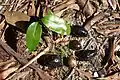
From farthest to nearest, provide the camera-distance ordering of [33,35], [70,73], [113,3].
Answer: [113,3] < [70,73] < [33,35]

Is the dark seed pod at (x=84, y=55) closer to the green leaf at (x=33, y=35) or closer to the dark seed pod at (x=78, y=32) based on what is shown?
the dark seed pod at (x=78, y=32)

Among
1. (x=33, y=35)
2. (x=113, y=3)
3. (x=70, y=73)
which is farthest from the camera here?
(x=113, y=3)

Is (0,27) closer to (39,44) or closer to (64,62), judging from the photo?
(39,44)

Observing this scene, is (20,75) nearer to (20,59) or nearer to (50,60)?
(20,59)

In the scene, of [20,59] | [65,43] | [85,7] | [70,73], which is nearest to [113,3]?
[85,7]

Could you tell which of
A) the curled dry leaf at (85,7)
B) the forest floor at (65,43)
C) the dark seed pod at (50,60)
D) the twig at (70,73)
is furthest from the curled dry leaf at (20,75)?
the curled dry leaf at (85,7)

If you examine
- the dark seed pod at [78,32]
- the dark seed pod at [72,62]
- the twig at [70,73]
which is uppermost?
the dark seed pod at [78,32]

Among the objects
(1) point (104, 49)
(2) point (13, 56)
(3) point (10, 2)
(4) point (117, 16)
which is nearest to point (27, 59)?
(2) point (13, 56)
